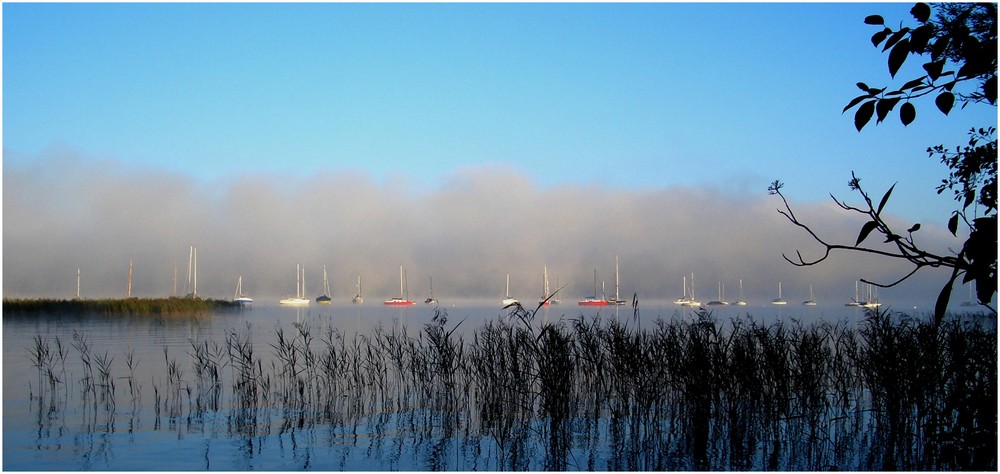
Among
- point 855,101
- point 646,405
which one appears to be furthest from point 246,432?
point 855,101

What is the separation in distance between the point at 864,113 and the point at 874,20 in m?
0.41

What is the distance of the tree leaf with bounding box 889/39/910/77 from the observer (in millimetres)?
2742

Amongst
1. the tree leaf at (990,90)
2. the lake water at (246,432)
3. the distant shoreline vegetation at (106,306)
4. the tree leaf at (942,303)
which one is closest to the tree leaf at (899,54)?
the tree leaf at (990,90)

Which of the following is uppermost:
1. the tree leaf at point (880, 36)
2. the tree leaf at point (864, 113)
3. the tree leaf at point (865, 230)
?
the tree leaf at point (880, 36)

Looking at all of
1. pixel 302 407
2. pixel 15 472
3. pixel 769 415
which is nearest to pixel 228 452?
pixel 15 472

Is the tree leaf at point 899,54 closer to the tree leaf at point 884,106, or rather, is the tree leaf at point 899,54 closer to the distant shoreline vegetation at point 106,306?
the tree leaf at point 884,106

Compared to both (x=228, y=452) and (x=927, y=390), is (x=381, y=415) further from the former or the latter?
(x=927, y=390)

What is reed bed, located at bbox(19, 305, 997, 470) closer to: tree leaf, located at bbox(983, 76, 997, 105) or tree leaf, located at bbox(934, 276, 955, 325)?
tree leaf, located at bbox(983, 76, 997, 105)

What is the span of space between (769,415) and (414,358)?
7.01 m

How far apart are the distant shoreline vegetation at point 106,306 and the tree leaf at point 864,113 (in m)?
54.5

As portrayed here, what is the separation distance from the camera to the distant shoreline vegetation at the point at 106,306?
48.7 m

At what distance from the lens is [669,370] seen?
1348cm

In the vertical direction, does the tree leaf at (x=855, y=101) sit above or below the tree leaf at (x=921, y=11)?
below

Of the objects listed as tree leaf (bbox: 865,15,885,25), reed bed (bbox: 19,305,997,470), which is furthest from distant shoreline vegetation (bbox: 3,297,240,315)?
tree leaf (bbox: 865,15,885,25)
